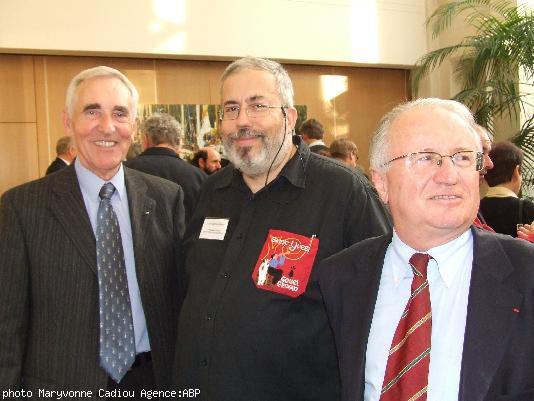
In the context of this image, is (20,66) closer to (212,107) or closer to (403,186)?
(212,107)

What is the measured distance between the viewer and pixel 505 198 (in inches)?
142

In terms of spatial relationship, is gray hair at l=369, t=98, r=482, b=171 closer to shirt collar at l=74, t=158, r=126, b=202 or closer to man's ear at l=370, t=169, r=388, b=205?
man's ear at l=370, t=169, r=388, b=205

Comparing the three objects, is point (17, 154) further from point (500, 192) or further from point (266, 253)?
point (266, 253)

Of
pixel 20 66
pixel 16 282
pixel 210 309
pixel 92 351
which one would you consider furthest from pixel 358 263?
pixel 20 66

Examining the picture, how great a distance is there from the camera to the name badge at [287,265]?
214 centimetres

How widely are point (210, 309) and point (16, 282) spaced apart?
717mm

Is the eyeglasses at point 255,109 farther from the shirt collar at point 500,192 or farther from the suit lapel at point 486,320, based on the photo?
the shirt collar at point 500,192

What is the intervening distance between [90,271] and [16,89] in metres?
5.97

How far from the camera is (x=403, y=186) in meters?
1.71

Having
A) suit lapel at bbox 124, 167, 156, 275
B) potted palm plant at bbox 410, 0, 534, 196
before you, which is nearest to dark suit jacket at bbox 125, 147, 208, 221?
suit lapel at bbox 124, 167, 156, 275

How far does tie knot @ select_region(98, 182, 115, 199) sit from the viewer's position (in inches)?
94.0

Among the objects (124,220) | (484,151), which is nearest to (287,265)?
(124,220)

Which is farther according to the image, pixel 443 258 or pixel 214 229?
pixel 214 229

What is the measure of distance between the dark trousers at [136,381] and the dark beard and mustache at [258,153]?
859 mm
